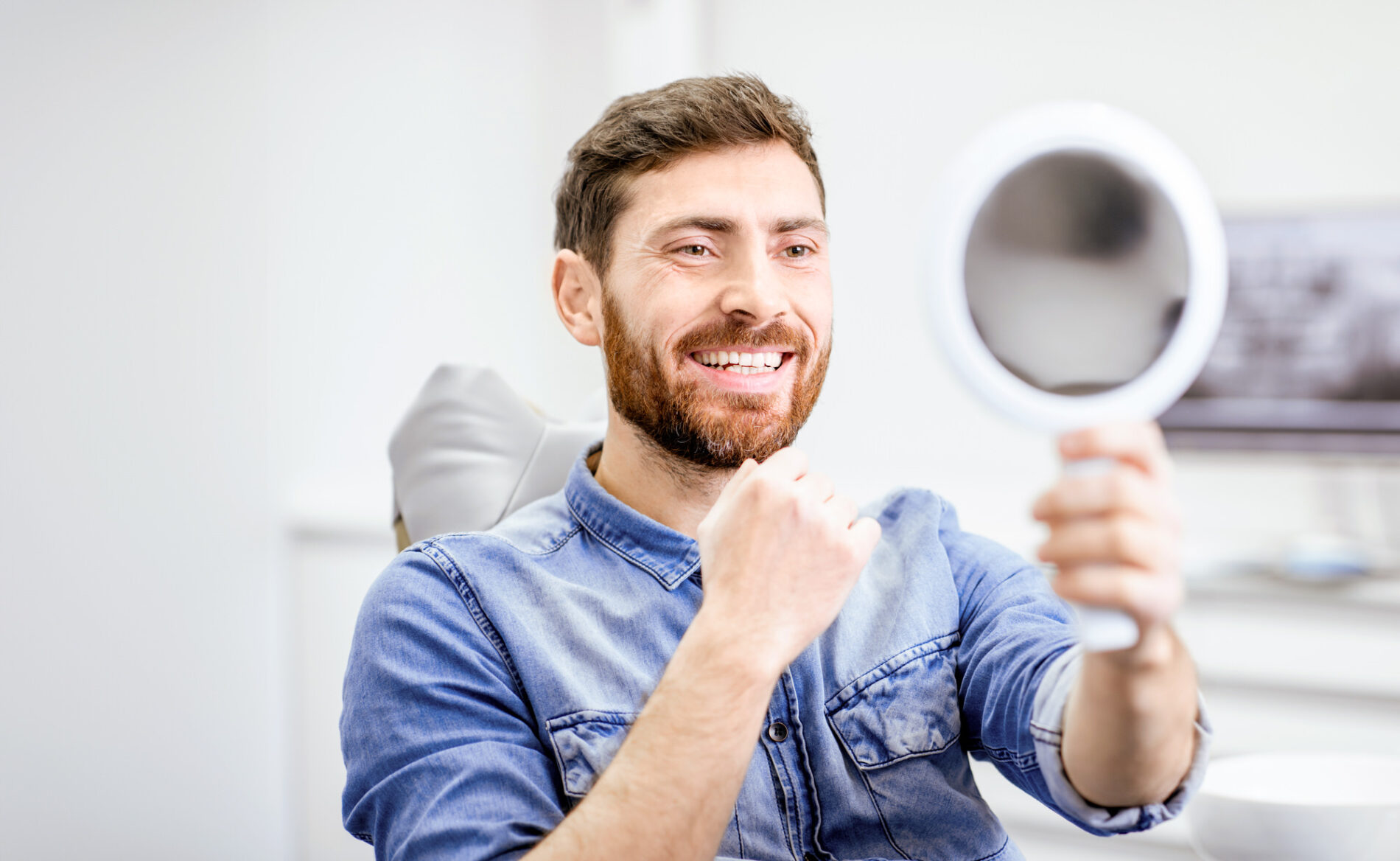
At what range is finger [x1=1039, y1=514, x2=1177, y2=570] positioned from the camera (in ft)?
1.99

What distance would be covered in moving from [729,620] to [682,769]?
0.12 meters

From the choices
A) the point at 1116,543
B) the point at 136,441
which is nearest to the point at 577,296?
the point at 1116,543

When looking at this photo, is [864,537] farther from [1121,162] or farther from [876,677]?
[1121,162]

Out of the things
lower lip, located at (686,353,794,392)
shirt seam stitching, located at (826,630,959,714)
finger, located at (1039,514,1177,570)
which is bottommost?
shirt seam stitching, located at (826,630,959,714)

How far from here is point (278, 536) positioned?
105 inches

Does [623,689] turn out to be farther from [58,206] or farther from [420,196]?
[420,196]

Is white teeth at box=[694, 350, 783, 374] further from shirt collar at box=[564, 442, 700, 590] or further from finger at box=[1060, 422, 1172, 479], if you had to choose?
finger at box=[1060, 422, 1172, 479]

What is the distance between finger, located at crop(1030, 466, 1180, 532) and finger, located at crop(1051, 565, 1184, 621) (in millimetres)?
30

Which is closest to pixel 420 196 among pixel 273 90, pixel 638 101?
pixel 273 90

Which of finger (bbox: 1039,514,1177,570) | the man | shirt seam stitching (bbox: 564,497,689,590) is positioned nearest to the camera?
finger (bbox: 1039,514,1177,570)

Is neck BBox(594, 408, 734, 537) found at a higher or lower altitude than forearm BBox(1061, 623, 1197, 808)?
higher

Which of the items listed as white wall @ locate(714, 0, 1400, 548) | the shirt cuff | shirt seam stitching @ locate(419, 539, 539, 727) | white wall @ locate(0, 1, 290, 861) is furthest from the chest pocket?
white wall @ locate(0, 1, 290, 861)

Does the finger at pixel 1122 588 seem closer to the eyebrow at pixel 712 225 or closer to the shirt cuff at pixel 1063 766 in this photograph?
the shirt cuff at pixel 1063 766

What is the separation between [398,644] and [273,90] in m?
2.01
